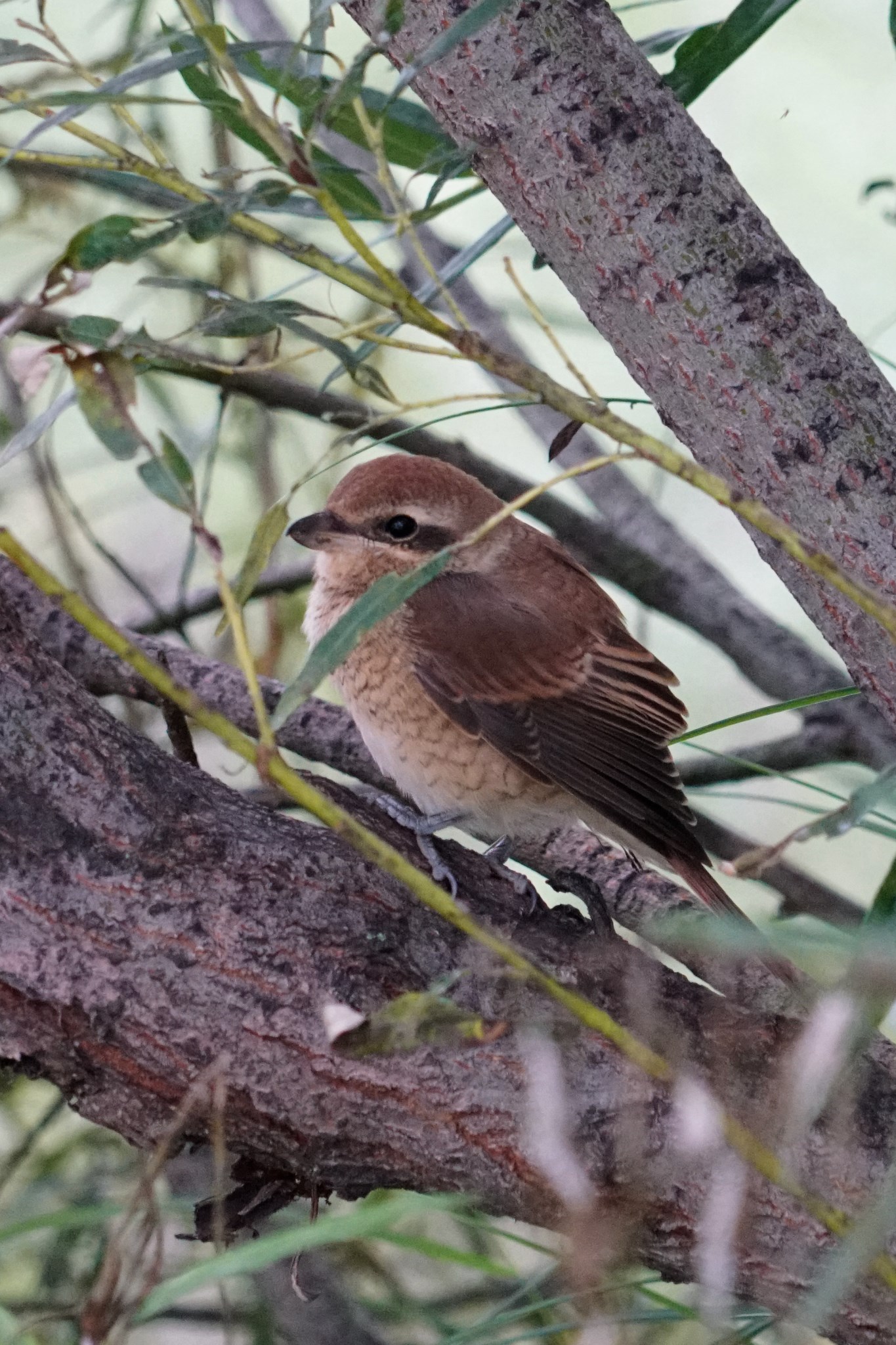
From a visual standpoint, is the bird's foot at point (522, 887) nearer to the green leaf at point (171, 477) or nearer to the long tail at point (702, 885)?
the long tail at point (702, 885)

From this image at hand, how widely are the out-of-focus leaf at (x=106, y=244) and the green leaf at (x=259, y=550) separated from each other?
0.22 meters

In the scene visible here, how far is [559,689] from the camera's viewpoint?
6.77 ft

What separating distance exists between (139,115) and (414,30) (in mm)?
1689

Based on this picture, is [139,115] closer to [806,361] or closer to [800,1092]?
[806,361]

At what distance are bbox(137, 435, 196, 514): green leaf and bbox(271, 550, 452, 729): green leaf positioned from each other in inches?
5.6

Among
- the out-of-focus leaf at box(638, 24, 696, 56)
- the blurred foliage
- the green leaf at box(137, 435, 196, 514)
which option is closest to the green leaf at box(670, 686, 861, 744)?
the blurred foliage

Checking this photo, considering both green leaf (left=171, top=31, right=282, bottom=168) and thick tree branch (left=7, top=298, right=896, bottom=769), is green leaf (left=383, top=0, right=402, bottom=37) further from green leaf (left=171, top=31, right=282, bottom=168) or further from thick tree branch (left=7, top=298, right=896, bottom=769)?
thick tree branch (left=7, top=298, right=896, bottom=769)

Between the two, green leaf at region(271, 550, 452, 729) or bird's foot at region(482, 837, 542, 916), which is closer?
green leaf at region(271, 550, 452, 729)

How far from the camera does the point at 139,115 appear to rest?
2926 mm

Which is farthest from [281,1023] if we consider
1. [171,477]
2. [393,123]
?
[393,123]

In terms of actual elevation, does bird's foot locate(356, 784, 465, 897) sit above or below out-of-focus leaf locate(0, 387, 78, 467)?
above

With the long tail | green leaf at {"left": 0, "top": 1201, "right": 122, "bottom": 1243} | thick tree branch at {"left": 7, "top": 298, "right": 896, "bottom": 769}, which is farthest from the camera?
thick tree branch at {"left": 7, "top": 298, "right": 896, "bottom": 769}

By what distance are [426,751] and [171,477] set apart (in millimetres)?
1069

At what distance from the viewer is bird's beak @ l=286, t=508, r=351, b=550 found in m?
2.15
